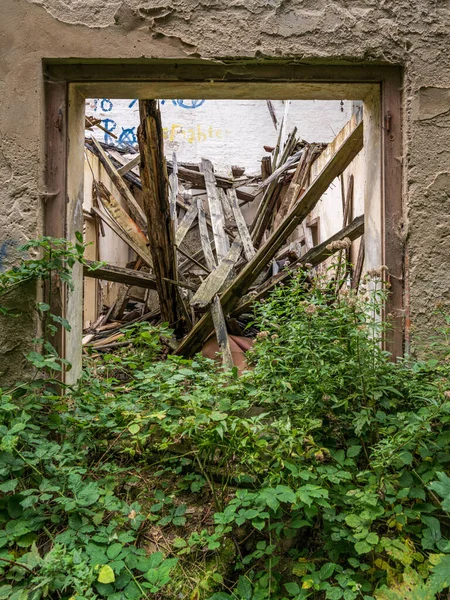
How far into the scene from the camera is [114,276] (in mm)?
6047

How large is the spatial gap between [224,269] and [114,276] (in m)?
1.38

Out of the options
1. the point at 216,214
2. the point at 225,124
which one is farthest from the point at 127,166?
the point at 225,124

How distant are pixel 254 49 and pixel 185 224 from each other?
4.99 meters

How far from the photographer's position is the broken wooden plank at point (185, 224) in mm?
7050

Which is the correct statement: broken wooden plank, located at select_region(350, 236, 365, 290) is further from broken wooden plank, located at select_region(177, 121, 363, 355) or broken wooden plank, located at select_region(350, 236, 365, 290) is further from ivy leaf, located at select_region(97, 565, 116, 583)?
ivy leaf, located at select_region(97, 565, 116, 583)

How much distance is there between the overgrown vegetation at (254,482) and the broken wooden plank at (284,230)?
174cm

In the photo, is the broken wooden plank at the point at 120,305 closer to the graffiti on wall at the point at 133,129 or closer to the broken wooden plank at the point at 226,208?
the broken wooden plank at the point at 226,208

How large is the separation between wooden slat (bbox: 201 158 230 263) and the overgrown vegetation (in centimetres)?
410

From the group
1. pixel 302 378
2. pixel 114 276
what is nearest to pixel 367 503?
pixel 302 378

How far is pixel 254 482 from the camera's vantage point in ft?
7.30

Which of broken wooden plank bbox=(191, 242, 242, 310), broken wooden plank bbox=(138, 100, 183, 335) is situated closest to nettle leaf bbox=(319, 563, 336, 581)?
broken wooden plank bbox=(191, 242, 242, 310)

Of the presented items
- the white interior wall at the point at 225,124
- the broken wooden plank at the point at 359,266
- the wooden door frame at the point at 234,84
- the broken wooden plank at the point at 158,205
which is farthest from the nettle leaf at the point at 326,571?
the white interior wall at the point at 225,124

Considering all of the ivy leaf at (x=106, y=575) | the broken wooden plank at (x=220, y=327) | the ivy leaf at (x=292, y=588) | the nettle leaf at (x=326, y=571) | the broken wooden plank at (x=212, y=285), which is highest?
the broken wooden plank at (x=212, y=285)

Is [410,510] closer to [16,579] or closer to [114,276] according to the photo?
[16,579]
